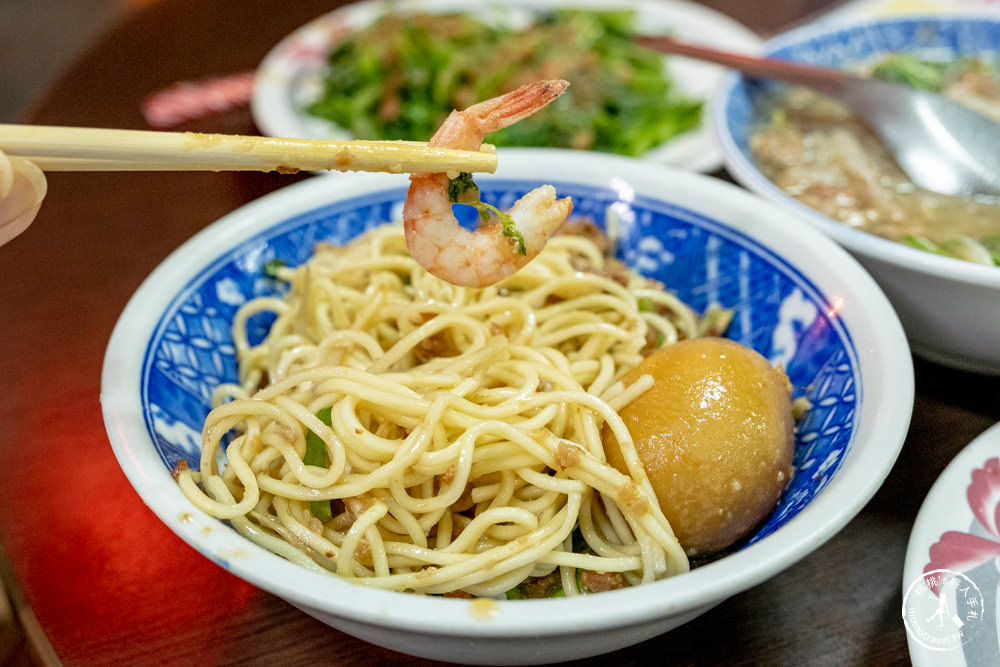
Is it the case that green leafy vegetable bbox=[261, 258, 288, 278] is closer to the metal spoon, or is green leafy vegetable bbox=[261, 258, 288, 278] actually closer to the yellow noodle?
the yellow noodle

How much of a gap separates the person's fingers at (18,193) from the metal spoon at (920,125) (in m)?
2.16

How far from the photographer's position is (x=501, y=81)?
10.7ft

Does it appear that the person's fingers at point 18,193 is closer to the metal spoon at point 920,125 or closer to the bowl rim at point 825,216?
the bowl rim at point 825,216

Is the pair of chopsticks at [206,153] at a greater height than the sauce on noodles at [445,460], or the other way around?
the pair of chopsticks at [206,153]

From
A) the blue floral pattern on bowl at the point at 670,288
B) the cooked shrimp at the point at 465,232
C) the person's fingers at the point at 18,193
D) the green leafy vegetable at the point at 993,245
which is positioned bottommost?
the green leafy vegetable at the point at 993,245

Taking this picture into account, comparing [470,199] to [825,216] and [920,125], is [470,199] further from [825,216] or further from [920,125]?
[920,125]

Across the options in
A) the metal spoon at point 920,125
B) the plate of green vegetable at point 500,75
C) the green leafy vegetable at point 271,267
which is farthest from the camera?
the plate of green vegetable at point 500,75

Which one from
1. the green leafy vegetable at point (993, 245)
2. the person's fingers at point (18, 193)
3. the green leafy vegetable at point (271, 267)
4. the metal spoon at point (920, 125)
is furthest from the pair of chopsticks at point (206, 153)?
the metal spoon at point (920, 125)

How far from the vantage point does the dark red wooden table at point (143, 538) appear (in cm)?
128

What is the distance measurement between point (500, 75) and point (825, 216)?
6.03 feet

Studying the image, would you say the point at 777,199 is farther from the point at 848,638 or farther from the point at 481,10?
the point at 481,10

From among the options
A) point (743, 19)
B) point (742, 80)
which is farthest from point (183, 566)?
point (743, 19)

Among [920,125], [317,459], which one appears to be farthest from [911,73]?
[317,459]

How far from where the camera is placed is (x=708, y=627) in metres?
1.29
